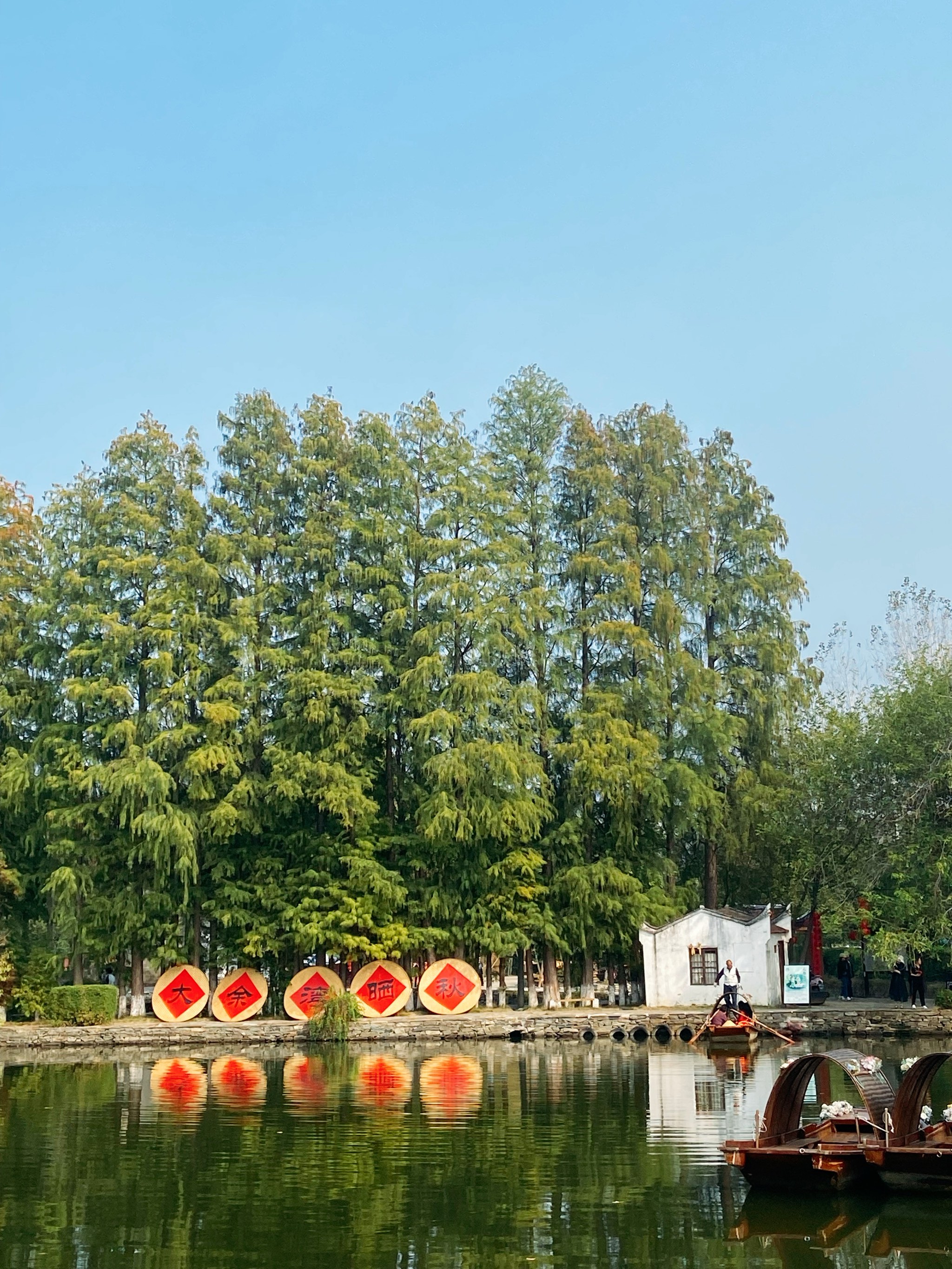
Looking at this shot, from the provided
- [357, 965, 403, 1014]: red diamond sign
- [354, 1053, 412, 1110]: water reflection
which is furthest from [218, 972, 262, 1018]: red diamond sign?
[354, 1053, 412, 1110]: water reflection

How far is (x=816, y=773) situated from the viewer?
3928 centimetres

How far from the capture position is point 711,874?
41906mm

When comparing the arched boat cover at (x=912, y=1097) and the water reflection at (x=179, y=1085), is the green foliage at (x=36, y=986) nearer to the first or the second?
the water reflection at (x=179, y=1085)

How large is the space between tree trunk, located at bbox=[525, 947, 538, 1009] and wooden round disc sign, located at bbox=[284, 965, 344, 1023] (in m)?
5.39

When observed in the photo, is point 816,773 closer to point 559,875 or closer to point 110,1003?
point 559,875

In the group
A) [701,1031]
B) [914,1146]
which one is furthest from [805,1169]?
[701,1031]

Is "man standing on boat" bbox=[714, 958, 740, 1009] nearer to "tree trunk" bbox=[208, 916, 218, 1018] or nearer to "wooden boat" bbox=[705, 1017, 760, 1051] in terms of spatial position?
"wooden boat" bbox=[705, 1017, 760, 1051]

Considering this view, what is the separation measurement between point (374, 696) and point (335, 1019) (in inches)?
362

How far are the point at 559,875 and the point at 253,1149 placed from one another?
21.4 meters

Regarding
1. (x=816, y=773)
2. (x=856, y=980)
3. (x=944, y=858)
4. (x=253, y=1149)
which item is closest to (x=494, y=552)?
(x=816, y=773)

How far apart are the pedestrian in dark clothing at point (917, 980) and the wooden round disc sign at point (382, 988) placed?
12.7 metres

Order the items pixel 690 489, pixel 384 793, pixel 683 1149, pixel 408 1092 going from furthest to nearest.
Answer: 1. pixel 690 489
2. pixel 384 793
3. pixel 408 1092
4. pixel 683 1149

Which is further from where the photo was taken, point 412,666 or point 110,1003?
point 412,666

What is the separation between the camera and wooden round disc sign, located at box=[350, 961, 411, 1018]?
1407 inches
